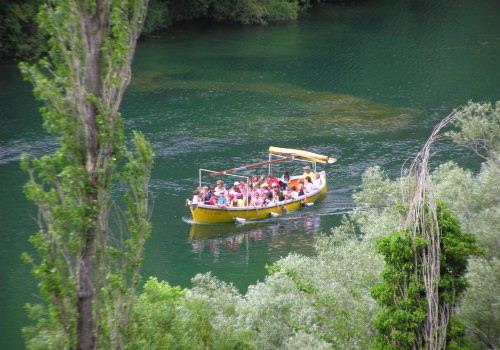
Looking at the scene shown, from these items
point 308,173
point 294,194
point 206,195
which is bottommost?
point 294,194

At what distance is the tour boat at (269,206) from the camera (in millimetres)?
33812

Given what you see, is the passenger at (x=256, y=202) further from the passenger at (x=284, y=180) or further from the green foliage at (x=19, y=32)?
the green foliage at (x=19, y=32)

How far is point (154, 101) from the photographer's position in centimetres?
4725

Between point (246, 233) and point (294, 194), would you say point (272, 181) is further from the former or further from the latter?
point (246, 233)

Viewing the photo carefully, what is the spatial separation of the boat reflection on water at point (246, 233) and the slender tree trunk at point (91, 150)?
1895 centimetres

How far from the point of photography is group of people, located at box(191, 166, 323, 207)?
34.5m

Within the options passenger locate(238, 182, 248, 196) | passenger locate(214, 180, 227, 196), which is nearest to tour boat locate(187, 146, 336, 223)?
passenger locate(238, 182, 248, 196)

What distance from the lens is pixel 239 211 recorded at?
34.5 m

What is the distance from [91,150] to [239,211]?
22.3m

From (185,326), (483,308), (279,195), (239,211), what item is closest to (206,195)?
(239,211)

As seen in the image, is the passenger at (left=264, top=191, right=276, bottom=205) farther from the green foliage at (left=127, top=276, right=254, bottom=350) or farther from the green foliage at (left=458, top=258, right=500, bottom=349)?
the green foliage at (left=458, top=258, right=500, bottom=349)

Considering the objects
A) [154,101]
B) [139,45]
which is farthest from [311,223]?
[139,45]

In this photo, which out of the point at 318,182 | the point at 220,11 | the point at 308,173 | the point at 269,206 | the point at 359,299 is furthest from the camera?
the point at 220,11

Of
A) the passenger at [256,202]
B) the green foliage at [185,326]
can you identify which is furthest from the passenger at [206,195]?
the green foliage at [185,326]
